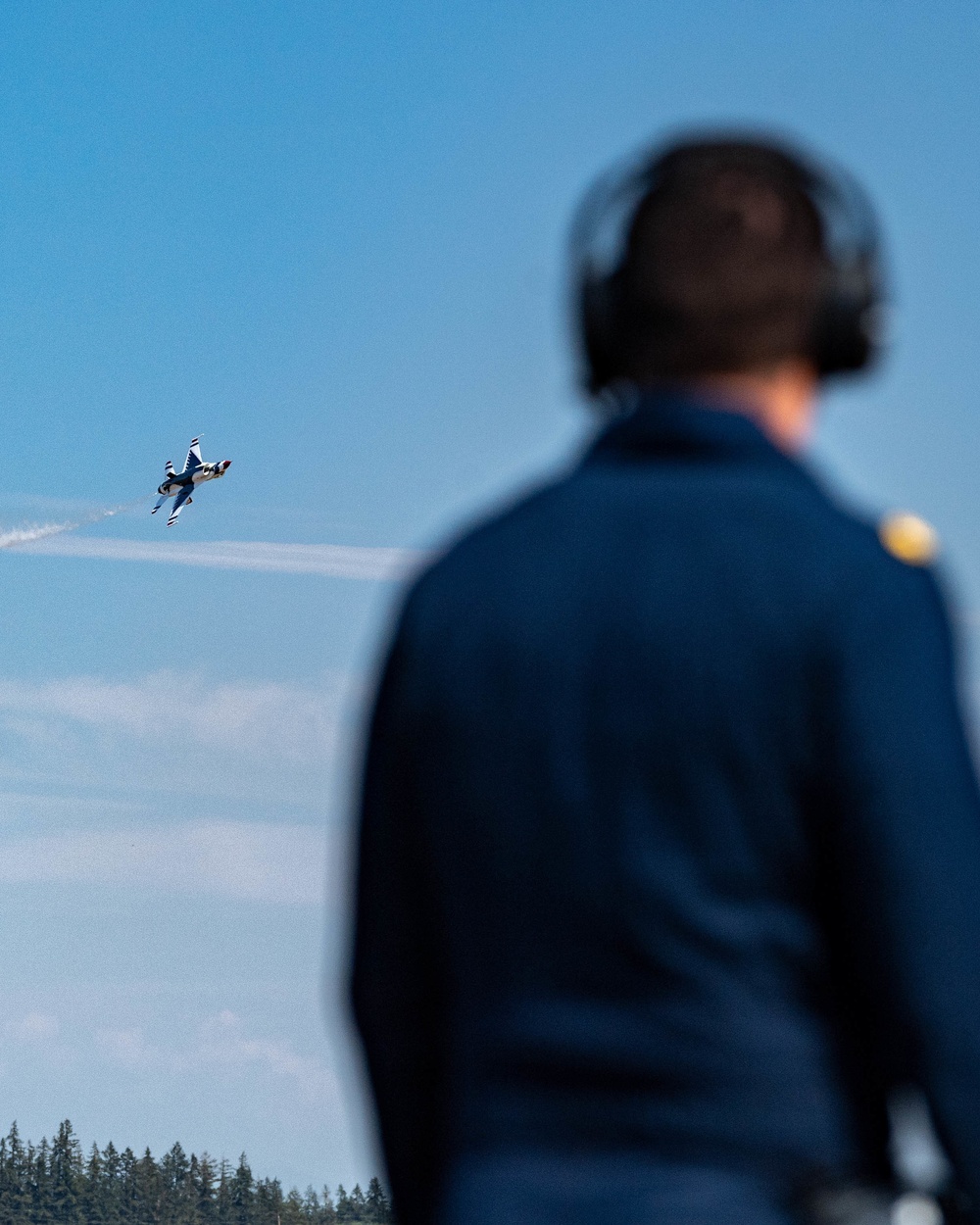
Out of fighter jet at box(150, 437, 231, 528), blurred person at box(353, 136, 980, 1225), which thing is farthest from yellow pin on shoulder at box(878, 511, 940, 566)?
fighter jet at box(150, 437, 231, 528)

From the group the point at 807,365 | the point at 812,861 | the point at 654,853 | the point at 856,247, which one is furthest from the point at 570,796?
the point at 856,247

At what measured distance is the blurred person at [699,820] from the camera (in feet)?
11.9

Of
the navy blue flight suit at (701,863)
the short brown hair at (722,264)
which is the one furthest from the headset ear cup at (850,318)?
the navy blue flight suit at (701,863)

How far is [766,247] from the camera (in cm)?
405

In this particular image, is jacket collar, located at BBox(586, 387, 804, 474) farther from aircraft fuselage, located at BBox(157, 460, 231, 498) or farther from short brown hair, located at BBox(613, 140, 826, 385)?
aircraft fuselage, located at BBox(157, 460, 231, 498)

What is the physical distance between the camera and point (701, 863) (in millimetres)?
3689

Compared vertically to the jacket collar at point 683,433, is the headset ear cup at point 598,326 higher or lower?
higher

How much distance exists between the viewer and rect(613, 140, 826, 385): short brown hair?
13.3 ft

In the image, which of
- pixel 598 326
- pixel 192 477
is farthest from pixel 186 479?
pixel 598 326

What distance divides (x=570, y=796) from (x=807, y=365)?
3.54 ft

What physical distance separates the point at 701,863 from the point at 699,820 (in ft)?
0.26

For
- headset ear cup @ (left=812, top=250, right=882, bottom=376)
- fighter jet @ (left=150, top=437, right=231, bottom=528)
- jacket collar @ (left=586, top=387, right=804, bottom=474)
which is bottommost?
jacket collar @ (left=586, top=387, right=804, bottom=474)

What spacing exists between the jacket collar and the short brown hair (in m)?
0.08

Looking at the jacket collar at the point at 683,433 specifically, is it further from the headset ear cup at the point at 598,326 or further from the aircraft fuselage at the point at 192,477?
the aircraft fuselage at the point at 192,477
